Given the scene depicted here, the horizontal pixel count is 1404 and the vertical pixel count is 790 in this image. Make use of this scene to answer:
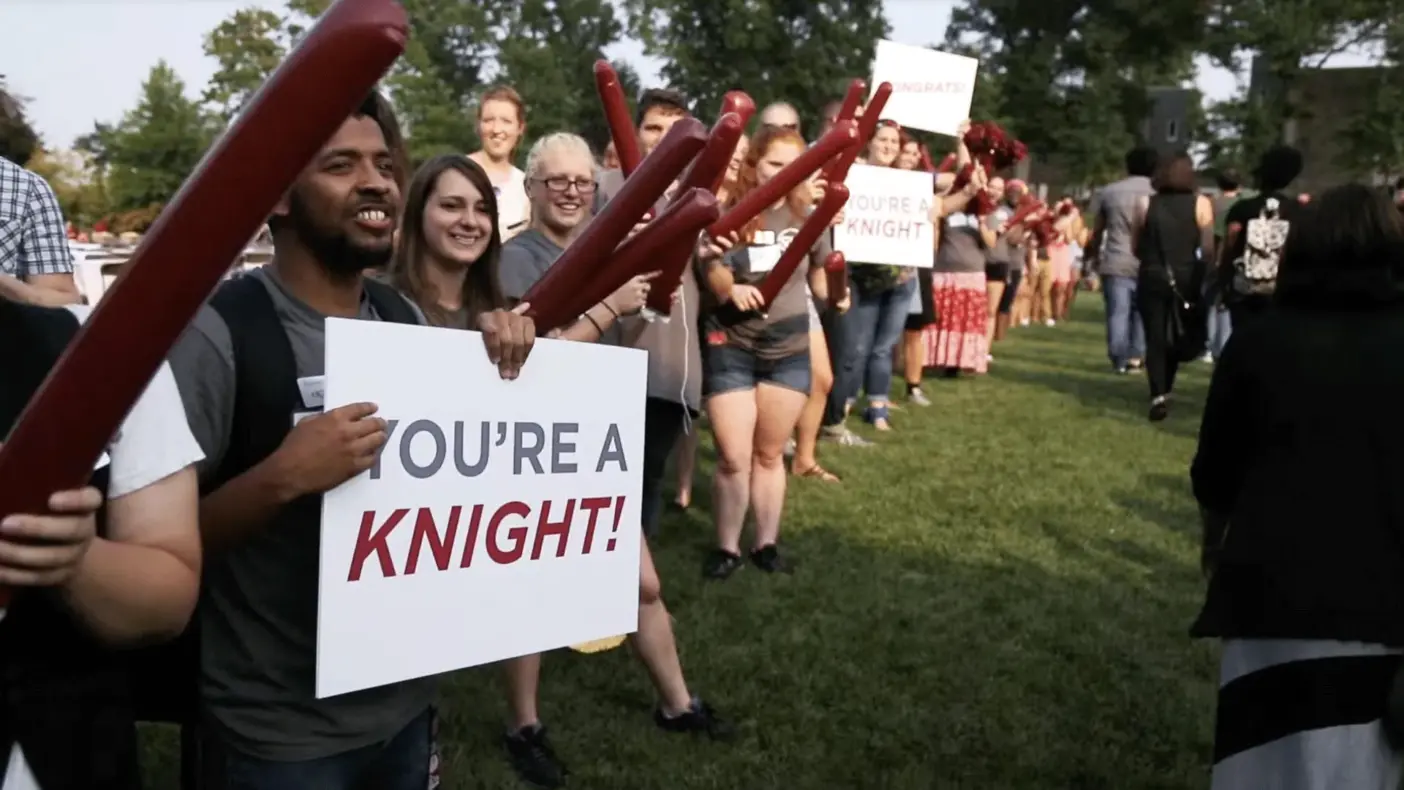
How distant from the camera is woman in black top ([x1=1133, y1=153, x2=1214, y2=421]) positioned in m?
9.50

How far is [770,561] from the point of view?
5641 millimetres

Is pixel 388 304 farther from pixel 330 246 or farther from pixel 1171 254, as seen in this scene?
pixel 1171 254

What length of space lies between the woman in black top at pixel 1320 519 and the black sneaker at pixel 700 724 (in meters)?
1.57

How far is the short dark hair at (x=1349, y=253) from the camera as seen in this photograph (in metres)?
2.69

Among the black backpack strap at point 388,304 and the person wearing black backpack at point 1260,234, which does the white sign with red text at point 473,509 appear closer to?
the black backpack strap at point 388,304

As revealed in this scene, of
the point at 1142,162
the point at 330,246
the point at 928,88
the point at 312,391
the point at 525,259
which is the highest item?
the point at 928,88

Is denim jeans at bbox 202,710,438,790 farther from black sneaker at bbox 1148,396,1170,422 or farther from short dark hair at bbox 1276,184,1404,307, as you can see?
black sneaker at bbox 1148,396,1170,422

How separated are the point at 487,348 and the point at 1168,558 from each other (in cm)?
478

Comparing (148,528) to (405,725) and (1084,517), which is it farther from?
(1084,517)

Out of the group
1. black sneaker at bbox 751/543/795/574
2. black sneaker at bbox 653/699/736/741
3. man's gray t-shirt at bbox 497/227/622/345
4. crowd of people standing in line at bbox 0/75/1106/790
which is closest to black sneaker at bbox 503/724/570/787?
crowd of people standing in line at bbox 0/75/1106/790

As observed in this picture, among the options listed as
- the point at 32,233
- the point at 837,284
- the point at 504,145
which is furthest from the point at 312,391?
the point at 837,284

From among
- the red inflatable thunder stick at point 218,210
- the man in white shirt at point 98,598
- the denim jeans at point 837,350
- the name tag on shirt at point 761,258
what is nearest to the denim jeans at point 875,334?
the denim jeans at point 837,350

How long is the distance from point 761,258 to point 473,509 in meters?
3.22

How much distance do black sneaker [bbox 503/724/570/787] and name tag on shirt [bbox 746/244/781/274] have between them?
2.13 m
